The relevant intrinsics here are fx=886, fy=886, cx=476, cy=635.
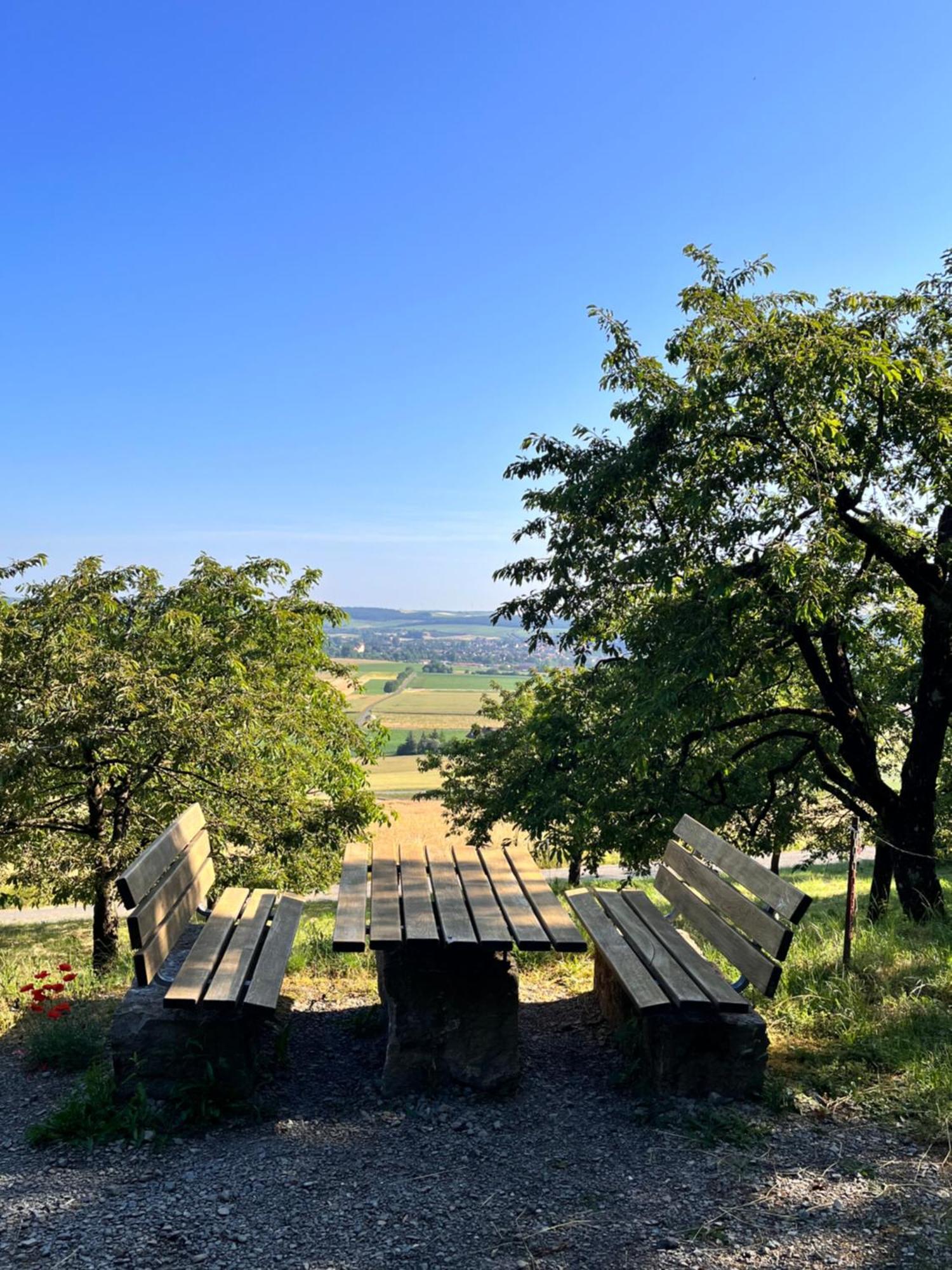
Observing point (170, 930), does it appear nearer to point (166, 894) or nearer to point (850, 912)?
point (166, 894)

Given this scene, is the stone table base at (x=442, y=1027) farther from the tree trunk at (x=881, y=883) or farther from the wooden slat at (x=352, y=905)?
the tree trunk at (x=881, y=883)

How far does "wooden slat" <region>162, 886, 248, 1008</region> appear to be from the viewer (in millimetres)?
3234

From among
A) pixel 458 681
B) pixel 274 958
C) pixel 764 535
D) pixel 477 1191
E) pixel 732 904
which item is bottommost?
pixel 458 681

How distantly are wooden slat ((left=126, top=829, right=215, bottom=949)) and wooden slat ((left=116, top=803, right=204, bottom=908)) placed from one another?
0.03 meters

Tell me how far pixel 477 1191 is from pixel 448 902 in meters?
1.23

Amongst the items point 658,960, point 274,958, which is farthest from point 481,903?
point 274,958

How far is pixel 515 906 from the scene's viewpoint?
3.96 metres

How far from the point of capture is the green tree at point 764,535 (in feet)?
21.9

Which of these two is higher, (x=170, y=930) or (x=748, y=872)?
(x=748, y=872)

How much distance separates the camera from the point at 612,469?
7355 mm

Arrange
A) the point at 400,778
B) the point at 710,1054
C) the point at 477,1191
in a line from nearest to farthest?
the point at 477,1191 → the point at 710,1054 → the point at 400,778

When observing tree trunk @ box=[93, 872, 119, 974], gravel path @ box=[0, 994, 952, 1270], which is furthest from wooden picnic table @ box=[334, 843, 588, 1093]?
tree trunk @ box=[93, 872, 119, 974]

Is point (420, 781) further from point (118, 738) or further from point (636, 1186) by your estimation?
point (636, 1186)

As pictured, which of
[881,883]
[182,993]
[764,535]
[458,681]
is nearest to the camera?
[182,993]
